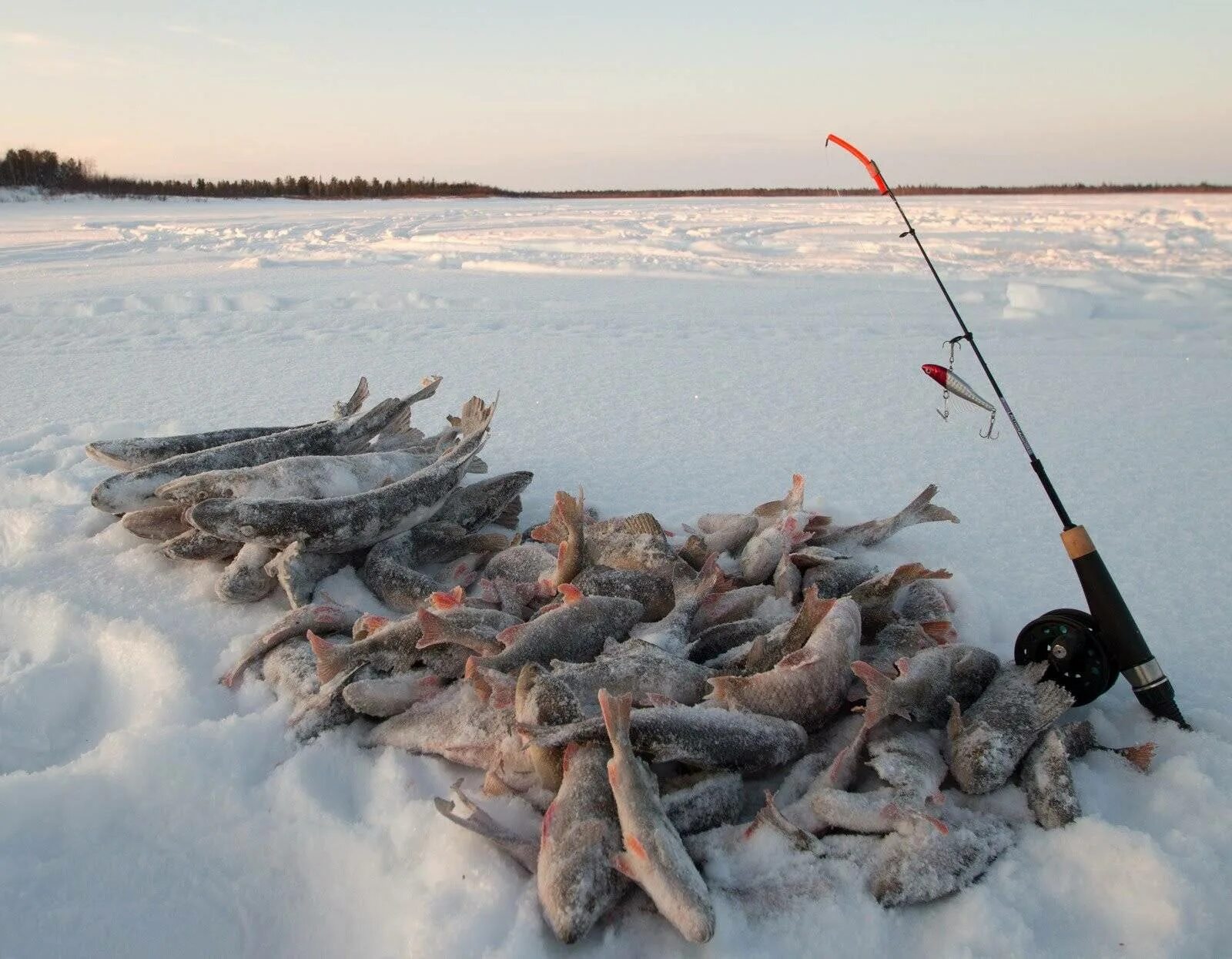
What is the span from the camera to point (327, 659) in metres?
2.51

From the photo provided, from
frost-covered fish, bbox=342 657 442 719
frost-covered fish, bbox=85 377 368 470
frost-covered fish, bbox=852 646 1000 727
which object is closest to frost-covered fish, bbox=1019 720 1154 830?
frost-covered fish, bbox=852 646 1000 727

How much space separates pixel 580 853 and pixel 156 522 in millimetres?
2407

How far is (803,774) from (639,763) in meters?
0.47

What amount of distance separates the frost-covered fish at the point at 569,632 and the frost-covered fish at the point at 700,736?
37 centimetres

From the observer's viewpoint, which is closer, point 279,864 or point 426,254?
point 279,864

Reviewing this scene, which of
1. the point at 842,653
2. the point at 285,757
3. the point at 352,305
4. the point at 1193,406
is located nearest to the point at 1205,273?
the point at 1193,406

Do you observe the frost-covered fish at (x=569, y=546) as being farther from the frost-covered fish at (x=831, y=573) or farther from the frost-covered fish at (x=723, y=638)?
the frost-covered fish at (x=831, y=573)

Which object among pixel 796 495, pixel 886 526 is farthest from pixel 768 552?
pixel 886 526

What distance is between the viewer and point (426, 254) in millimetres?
14750

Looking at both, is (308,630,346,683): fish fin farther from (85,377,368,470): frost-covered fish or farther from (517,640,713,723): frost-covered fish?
(85,377,368,470): frost-covered fish

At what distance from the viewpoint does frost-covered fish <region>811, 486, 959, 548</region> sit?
10.7 feet

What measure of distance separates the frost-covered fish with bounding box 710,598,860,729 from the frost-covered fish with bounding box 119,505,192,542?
2.27 metres

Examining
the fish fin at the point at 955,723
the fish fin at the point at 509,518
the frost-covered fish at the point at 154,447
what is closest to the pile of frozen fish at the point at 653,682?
the fish fin at the point at 955,723

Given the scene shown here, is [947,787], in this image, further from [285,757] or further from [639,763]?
[285,757]
